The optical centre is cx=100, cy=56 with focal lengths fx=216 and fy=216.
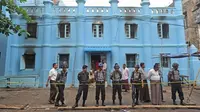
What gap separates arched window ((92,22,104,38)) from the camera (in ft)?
59.3

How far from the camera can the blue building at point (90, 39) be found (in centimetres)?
1755

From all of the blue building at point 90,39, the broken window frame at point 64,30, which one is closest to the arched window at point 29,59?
the blue building at point 90,39

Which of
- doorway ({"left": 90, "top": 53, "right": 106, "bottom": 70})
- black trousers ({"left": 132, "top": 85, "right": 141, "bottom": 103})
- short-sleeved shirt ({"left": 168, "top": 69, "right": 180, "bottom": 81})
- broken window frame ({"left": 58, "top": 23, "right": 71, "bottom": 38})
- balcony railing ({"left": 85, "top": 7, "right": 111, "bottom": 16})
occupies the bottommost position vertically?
black trousers ({"left": 132, "top": 85, "right": 141, "bottom": 103})

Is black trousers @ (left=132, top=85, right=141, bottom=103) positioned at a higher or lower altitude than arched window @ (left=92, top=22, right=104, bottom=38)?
lower

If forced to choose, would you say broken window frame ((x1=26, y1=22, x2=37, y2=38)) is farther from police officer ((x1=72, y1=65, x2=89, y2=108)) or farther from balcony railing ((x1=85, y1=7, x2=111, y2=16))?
police officer ((x1=72, y1=65, x2=89, y2=108))

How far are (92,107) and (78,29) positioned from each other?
10.2 meters

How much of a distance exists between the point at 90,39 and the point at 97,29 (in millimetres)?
1052

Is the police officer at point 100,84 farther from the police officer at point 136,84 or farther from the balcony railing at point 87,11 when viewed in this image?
the balcony railing at point 87,11

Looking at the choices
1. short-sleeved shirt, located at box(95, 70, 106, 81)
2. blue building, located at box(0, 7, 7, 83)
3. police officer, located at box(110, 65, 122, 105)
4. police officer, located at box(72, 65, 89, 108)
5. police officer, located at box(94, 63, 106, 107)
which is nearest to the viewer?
police officer, located at box(72, 65, 89, 108)

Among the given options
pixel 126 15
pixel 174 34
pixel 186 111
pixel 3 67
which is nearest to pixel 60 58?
pixel 3 67

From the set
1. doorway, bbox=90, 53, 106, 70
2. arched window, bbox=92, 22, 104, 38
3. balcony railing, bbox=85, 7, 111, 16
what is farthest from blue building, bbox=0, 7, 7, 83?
arched window, bbox=92, 22, 104, 38

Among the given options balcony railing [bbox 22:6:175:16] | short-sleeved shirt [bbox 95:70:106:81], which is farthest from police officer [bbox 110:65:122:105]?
balcony railing [bbox 22:6:175:16]

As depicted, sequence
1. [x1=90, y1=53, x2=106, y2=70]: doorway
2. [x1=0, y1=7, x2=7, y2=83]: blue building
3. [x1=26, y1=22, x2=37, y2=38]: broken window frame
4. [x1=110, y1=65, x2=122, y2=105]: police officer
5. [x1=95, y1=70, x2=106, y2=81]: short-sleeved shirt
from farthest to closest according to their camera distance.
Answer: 1. [x1=0, y1=7, x2=7, y2=83]: blue building
2. [x1=26, y1=22, x2=37, y2=38]: broken window frame
3. [x1=90, y1=53, x2=106, y2=70]: doorway
4. [x1=110, y1=65, x2=122, y2=105]: police officer
5. [x1=95, y1=70, x2=106, y2=81]: short-sleeved shirt

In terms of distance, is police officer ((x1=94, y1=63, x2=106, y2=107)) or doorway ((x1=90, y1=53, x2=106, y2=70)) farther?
doorway ((x1=90, y1=53, x2=106, y2=70))
